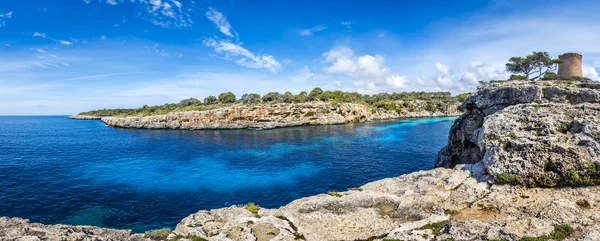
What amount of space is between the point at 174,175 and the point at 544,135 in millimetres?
45209

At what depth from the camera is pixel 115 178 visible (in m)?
42.1

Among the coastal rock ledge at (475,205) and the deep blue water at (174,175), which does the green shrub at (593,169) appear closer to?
the coastal rock ledge at (475,205)

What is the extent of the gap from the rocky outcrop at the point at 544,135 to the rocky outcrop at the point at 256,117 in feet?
304

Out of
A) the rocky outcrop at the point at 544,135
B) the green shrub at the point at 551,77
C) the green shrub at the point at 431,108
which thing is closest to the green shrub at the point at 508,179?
the rocky outcrop at the point at 544,135

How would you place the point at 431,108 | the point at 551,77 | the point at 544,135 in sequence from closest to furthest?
the point at 544,135
the point at 551,77
the point at 431,108

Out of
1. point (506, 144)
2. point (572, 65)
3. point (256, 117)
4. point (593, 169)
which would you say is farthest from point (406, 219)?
point (256, 117)

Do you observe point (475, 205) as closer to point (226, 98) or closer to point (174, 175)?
point (174, 175)

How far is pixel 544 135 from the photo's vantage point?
21.6 m

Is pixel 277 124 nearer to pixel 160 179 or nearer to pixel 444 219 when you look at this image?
pixel 160 179

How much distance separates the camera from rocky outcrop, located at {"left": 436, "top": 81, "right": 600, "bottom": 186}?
19094 millimetres

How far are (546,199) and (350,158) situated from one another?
35.4 metres

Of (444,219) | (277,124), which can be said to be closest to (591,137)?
(444,219)

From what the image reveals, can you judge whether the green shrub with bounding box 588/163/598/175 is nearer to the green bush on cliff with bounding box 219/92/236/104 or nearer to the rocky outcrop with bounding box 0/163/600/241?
the rocky outcrop with bounding box 0/163/600/241

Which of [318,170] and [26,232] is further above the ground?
[26,232]
